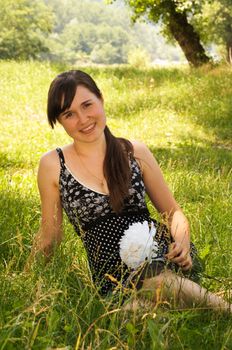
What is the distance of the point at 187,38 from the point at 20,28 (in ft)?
182

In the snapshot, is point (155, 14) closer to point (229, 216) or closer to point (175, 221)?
point (229, 216)

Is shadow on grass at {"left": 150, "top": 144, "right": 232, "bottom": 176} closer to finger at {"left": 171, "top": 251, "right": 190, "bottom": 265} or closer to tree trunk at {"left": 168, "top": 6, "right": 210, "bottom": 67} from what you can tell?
finger at {"left": 171, "top": 251, "right": 190, "bottom": 265}

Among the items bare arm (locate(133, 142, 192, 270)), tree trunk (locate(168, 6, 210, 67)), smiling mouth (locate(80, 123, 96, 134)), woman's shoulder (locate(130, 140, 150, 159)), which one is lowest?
bare arm (locate(133, 142, 192, 270))

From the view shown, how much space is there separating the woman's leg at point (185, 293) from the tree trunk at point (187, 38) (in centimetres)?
1748

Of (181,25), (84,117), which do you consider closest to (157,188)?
(84,117)

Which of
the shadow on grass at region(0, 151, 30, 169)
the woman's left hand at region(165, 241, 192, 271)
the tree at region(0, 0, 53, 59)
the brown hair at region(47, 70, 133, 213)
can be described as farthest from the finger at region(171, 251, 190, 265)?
the tree at region(0, 0, 53, 59)

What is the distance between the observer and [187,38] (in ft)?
65.7

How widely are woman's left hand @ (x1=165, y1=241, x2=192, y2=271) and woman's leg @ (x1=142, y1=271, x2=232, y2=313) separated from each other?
123 mm

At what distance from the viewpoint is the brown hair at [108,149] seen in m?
3.15

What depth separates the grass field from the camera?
7.38 feet

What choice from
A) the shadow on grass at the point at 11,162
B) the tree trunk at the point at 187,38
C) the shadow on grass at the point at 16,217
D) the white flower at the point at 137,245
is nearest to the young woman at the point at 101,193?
the white flower at the point at 137,245

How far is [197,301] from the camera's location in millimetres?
2840

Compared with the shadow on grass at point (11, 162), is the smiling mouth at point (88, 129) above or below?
above

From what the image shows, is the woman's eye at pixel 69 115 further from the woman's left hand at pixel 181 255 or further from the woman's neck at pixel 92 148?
the woman's left hand at pixel 181 255
